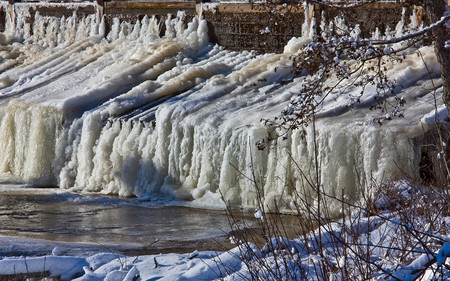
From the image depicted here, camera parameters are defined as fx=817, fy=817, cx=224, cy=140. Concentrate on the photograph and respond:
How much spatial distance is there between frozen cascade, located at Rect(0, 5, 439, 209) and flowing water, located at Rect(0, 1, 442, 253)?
22mm

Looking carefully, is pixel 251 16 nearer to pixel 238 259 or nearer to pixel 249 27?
pixel 249 27

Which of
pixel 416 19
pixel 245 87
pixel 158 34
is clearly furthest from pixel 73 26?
pixel 416 19

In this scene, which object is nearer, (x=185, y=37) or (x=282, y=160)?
(x=282, y=160)

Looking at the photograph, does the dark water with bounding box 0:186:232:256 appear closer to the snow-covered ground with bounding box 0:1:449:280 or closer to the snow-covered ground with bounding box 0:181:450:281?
the snow-covered ground with bounding box 0:1:449:280

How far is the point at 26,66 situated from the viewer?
67.4ft

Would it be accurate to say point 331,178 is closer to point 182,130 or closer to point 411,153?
point 411,153

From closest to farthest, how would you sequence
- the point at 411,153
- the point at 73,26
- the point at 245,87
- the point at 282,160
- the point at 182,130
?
Answer: the point at 411,153 < the point at 282,160 < the point at 182,130 < the point at 245,87 < the point at 73,26

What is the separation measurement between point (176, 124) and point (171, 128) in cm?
20

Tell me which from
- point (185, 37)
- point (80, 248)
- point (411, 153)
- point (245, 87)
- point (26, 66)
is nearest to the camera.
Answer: point (80, 248)

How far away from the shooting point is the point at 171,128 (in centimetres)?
1391

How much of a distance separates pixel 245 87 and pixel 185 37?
4064mm

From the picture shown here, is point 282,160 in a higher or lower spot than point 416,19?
lower

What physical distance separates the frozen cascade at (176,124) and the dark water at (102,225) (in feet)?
2.51

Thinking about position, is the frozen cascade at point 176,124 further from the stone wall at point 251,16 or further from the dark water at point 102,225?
the dark water at point 102,225
